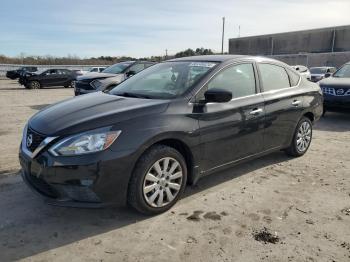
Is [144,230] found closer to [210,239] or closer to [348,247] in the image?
[210,239]

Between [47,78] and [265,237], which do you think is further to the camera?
[47,78]

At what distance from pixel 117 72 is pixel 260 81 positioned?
8.21 meters

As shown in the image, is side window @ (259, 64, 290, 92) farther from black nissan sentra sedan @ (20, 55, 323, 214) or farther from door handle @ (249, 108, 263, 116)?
door handle @ (249, 108, 263, 116)

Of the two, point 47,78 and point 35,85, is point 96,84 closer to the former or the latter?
point 35,85

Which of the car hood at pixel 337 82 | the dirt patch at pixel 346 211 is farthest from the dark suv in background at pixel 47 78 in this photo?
the dirt patch at pixel 346 211

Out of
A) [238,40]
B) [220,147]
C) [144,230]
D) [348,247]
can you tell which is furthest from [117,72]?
[238,40]

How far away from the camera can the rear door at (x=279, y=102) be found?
210 inches

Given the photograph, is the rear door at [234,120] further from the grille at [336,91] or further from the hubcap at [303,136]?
the grille at [336,91]

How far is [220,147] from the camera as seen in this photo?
4.57 metres

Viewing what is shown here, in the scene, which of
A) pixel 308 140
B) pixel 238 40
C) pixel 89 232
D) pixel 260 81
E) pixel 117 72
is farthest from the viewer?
pixel 238 40

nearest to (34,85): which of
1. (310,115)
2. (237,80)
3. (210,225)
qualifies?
(310,115)

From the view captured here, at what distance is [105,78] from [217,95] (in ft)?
27.4

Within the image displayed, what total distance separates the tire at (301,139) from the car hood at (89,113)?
283 centimetres

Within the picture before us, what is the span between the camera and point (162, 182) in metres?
4.04
